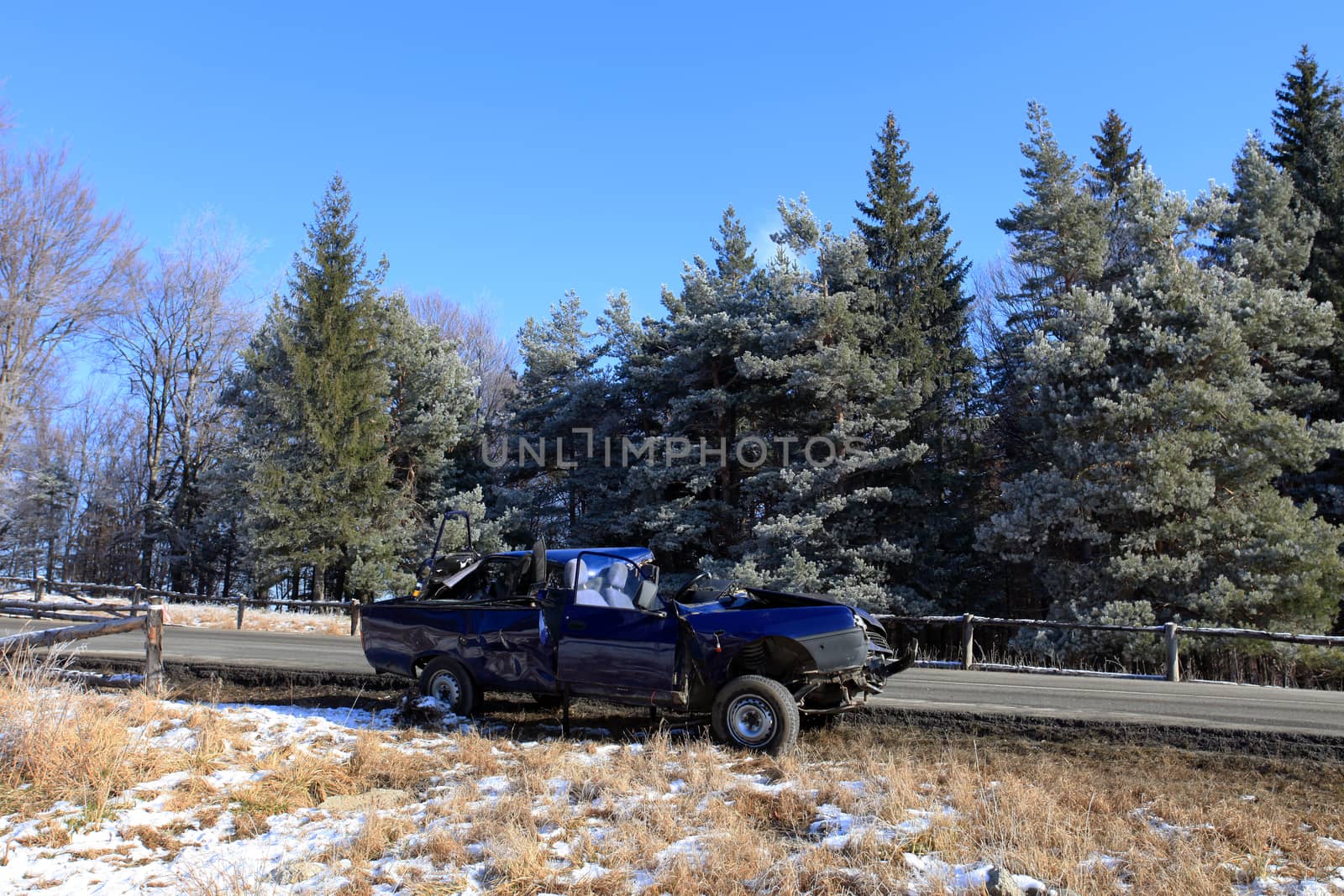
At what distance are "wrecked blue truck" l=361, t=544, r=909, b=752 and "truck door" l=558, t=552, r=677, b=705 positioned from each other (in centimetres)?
1

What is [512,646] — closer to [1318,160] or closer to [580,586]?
[580,586]

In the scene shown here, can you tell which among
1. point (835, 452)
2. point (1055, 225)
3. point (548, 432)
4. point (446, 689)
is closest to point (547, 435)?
point (548, 432)

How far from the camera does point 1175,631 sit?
600 inches

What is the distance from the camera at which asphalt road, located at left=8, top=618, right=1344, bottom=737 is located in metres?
10.2

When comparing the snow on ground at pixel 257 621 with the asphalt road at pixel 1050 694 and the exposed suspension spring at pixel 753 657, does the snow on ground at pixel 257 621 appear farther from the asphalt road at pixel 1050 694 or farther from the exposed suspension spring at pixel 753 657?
the exposed suspension spring at pixel 753 657

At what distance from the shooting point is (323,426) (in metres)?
33.2

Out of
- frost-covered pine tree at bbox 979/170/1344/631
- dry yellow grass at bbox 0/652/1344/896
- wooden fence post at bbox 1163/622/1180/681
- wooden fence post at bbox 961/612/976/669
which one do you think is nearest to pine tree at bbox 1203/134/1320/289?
frost-covered pine tree at bbox 979/170/1344/631

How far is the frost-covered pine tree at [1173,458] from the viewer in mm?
20203

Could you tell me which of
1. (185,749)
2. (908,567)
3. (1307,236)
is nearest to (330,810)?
(185,749)

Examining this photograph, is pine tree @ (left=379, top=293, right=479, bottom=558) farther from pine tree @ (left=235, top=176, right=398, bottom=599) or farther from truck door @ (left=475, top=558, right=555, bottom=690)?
truck door @ (left=475, top=558, right=555, bottom=690)

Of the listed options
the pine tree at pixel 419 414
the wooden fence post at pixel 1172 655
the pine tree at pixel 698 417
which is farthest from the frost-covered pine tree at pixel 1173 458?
the pine tree at pixel 419 414

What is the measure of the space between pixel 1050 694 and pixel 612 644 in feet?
24.0

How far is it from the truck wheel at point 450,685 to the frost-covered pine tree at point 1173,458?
16.3m

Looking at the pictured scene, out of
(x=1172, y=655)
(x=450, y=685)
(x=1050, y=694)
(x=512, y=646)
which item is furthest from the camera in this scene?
(x=1172, y=655)
